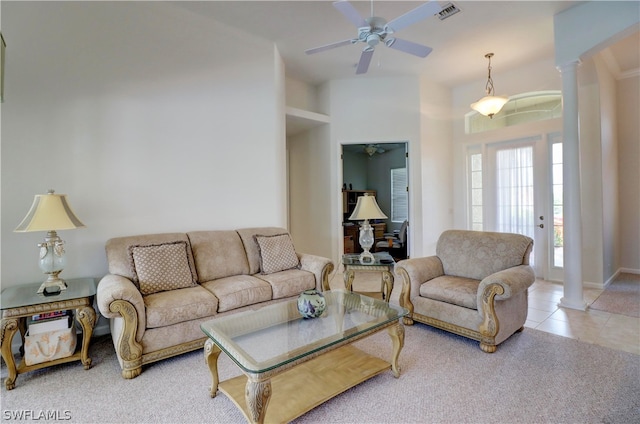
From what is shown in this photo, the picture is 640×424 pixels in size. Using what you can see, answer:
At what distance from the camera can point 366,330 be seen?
1.97 m

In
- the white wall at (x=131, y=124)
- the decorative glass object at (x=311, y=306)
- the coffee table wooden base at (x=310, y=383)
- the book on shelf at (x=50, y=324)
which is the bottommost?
the coffee table wooden base at (x=310, y=383)

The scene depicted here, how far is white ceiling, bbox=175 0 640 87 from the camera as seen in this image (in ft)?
10.9

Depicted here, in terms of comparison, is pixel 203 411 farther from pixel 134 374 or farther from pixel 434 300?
pixel 434 300

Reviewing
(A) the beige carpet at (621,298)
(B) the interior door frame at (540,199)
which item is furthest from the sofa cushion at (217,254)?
(B) the interior door frame at (540,199)

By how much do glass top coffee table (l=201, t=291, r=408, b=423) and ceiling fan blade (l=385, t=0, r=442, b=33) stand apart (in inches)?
84.7

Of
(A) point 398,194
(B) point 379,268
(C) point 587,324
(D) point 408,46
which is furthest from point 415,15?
(A) point 398,194

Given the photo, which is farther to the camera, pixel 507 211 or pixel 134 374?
pixel 507 211

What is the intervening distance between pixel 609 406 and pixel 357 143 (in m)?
4.25

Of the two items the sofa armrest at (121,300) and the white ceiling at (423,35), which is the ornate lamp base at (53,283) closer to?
the sofa armrest at (121,300)

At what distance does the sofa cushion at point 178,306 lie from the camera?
2299 millimetres

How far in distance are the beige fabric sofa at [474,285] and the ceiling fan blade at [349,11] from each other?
2.18 meters

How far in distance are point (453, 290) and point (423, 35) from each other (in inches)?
124

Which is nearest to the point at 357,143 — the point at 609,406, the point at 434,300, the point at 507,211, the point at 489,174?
the point at 489,174

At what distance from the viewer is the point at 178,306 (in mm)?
2395
